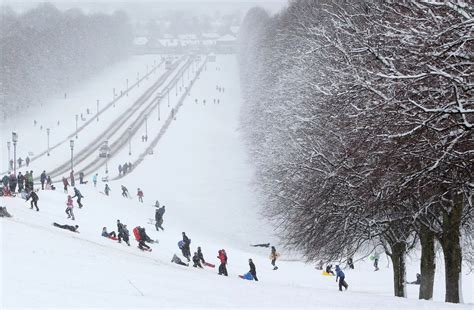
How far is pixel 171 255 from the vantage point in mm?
30422

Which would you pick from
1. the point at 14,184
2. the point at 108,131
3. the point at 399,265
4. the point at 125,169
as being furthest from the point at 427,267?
the point at 108,131

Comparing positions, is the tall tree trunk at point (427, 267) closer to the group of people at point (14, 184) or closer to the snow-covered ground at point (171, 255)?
the snow-covered ground at point (171, 255)

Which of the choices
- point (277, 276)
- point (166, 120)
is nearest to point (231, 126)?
point (166, 120)

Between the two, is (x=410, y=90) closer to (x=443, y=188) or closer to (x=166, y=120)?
(x=443, y=188)

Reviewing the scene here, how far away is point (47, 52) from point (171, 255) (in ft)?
349

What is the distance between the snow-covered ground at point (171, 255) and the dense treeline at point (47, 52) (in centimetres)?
3891

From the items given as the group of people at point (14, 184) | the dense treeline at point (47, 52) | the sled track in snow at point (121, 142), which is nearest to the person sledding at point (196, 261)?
the group of people at point (14, 184)

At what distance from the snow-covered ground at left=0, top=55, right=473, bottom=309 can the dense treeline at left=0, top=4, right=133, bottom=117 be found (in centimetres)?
3891

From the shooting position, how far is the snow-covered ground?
16.3 metres

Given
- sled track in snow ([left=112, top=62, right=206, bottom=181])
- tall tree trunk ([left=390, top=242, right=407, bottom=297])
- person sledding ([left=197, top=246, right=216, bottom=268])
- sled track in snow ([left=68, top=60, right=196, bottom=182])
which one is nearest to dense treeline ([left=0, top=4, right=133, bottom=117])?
sled track in snow ([left=68, top=60, right=196, bottom=182])

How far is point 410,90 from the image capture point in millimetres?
15891

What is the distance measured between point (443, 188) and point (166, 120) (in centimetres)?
8501

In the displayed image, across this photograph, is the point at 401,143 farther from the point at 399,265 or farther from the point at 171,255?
the point at 171,255

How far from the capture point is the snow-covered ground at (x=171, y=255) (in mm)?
16266
